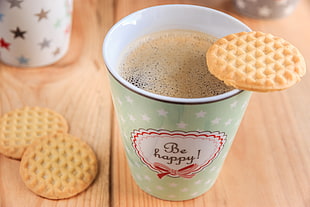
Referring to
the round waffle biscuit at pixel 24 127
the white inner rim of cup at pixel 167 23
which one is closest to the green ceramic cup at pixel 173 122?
the white inner rim of cup at pixel 167 23

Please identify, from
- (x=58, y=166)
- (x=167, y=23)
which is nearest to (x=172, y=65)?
(x=167, y=23)

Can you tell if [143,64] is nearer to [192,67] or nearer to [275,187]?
[192,67]

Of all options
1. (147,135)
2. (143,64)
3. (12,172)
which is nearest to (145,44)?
(143,64)

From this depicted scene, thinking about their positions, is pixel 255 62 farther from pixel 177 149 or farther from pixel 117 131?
pixel 117 131

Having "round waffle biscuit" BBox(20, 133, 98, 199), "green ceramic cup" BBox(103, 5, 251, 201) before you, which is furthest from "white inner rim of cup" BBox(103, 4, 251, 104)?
"round waffle biscuit" BBox(20, 133, 98, 199)

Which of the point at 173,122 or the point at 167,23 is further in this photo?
the point at 167,23

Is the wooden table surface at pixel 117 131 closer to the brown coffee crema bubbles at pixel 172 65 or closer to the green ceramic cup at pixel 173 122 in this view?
the green ceramic cup at pixel 173 122
